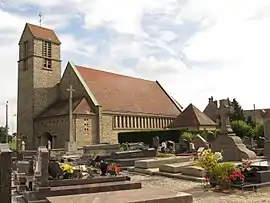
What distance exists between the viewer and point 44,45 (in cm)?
4556

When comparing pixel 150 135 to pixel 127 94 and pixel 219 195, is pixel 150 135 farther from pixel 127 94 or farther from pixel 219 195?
pixel 219 195

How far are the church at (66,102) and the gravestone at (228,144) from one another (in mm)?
23905

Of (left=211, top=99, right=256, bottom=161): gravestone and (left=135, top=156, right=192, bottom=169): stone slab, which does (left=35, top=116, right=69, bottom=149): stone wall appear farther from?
(left=211, top=99, right=256, bottom=161): gravestone

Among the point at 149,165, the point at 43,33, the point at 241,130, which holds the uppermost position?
the point at 43,33

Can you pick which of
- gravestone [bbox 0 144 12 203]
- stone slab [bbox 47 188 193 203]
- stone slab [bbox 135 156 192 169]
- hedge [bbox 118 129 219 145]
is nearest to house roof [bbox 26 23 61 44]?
hedge [bbox 118 129 219 145]

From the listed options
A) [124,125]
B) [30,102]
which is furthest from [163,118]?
[30,102]

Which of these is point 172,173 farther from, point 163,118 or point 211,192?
point 163,118

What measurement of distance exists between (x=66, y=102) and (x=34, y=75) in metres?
5.88

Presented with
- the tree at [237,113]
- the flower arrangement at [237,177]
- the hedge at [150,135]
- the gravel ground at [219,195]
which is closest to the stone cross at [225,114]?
the gravel ground at [219,195]

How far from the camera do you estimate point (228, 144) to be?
16172 millimetres

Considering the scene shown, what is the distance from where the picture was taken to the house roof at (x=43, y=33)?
45031 millimetres

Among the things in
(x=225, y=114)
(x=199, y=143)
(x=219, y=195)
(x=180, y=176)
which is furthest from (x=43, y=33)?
(x=219, y=195)

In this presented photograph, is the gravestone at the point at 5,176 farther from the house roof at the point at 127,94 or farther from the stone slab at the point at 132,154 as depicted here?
the house roof at the point at 127,94

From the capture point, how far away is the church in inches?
1582
